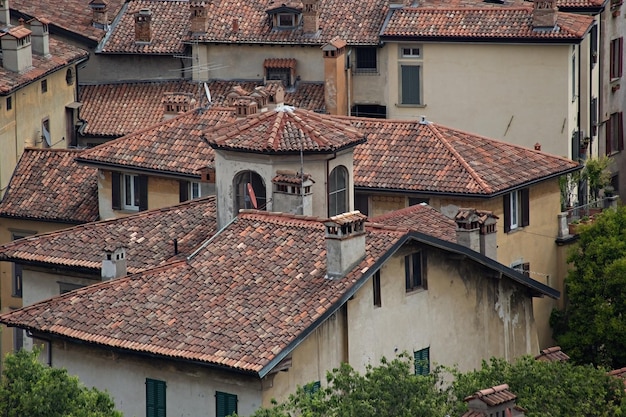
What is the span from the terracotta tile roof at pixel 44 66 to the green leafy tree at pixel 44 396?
86.2 feet

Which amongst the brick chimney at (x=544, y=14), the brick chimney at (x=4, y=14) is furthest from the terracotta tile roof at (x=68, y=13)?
the brick chimney at (x=544, y=14)

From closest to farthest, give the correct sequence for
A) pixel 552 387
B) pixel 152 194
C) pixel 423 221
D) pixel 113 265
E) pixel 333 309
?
pixel 552 387, pixel 333 309, pixel 113 265, pixel 423 221, pixel 152 194

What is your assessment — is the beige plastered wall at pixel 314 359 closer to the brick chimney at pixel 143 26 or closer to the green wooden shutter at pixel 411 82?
the green wooden shutter at pixel 411 82

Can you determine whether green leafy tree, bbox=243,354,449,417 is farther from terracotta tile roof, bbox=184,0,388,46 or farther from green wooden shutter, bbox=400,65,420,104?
terracotta tile roof, bbox=184,0,388,46

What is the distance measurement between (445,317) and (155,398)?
7.76m

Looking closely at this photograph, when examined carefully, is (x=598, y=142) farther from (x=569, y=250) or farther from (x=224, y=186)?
(x=224, y=186)

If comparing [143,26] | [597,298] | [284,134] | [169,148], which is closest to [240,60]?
[143,26]

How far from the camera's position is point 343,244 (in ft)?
177

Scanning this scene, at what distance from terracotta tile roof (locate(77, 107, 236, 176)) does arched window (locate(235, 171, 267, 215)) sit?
9.79 metres

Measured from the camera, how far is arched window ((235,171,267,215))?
5975cm

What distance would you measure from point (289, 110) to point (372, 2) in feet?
74.3

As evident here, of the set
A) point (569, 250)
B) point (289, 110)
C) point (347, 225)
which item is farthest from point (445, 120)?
point (347, 225)

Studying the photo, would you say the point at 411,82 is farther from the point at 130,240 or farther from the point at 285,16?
the point at 130,240

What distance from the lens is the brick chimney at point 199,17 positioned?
84.2m
